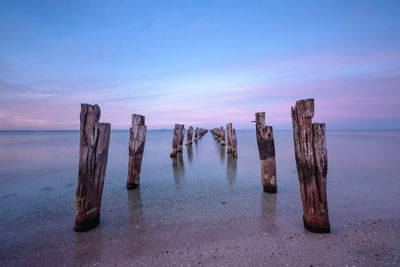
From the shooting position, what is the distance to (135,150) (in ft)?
19.5

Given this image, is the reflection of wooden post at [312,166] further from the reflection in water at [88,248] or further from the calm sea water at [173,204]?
the reflection in water at [88,248]

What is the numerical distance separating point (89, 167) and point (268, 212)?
356cm

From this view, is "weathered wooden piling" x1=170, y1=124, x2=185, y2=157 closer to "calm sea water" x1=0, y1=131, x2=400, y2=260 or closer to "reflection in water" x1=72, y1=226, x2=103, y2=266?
"calm sea water" x1=0, y1=131, x2=400, y2=260

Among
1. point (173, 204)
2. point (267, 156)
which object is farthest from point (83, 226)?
point (267, 156)

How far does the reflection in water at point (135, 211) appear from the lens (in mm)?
3464

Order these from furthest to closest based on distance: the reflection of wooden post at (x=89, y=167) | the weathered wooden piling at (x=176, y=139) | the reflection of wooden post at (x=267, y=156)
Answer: the weathered wooden piling at (x=176, y=139) < the reflection of wooden post at (x=267, y=156) < the reflection of wooden post at (x=89, y=167)

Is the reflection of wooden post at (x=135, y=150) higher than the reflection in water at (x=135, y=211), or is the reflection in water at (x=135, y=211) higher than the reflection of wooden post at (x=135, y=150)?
the reflection of wooden post at (x=135, y=150)

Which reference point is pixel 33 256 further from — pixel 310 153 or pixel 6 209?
pixel 310 153

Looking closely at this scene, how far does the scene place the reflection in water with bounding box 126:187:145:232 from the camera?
346cm

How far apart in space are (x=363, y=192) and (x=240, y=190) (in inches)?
126

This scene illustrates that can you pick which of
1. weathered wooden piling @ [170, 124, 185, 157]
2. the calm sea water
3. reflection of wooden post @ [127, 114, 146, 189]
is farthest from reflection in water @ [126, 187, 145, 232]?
weathered wooden piling @ [170, 124, 185, 157]

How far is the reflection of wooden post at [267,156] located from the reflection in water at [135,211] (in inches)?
130

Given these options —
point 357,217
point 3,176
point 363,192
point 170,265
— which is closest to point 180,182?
point 170,265

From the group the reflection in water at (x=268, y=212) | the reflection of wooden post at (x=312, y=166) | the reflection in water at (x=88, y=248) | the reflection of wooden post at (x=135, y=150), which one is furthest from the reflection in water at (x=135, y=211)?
the reflection of wooden post at (x=312, y=166)
